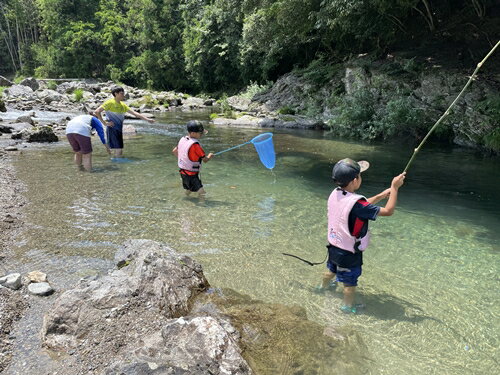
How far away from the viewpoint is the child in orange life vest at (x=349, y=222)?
402cm

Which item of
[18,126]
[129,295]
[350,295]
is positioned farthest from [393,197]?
[18,126]

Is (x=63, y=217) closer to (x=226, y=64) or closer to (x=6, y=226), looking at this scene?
(x=6, y=226)

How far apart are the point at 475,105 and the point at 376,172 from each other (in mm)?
6972

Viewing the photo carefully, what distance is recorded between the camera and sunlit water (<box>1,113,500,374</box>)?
13.1ft

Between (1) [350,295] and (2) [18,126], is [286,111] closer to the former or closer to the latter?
(2) [18,126]

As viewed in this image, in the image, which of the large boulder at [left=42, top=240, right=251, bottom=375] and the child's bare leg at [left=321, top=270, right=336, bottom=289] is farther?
the child's bare leg at [left=321, top=270, right=336, bottom=289]

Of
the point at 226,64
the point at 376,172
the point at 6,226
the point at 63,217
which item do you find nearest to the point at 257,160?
the point at 376,172

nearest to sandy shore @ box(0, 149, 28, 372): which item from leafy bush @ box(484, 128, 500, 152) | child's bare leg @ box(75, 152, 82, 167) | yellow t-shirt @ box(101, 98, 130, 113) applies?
child's bare leg @ box(75, 152, 82, 167)

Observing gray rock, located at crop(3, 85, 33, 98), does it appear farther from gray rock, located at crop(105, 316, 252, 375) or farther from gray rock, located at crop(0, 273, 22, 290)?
gray rock, located at crop(105, 316, 252, 375)

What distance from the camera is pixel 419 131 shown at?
16688 mm

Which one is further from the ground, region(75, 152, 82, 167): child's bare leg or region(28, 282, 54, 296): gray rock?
region(75, 152, 82, 167): child's bare leg

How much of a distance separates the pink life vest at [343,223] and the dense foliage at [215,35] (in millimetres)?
13580

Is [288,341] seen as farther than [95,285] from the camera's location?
No

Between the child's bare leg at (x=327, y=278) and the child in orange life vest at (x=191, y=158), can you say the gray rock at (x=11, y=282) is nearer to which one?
the child's bare leg at (x=327, y=278)
